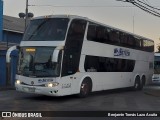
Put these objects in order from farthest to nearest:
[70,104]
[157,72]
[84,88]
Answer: [157,72] → [84,88] → [70,104]

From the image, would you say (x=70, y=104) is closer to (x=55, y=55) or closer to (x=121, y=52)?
(x=55, y=55)

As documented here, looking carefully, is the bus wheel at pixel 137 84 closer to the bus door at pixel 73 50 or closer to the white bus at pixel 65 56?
the white bus at pixel 65 56

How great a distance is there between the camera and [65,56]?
17.9 meters

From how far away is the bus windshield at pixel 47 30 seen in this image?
18.0 m

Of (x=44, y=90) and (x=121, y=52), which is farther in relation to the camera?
(x=121, y=52)

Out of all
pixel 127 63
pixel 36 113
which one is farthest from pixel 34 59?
pixel 36 113

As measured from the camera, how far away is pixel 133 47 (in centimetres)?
2673

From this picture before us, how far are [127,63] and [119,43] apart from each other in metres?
2.08

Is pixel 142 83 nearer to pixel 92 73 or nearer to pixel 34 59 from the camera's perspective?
pixel 92 73

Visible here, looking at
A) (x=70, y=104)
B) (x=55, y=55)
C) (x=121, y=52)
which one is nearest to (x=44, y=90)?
(x=70, y=104)

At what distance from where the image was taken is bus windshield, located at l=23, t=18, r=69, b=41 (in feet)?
59.1

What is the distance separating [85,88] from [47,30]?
145 inches

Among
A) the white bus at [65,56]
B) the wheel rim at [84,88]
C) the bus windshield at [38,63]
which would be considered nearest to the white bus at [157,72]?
the white bus at [65,56]

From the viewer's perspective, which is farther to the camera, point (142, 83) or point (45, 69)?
point (142, 83)
